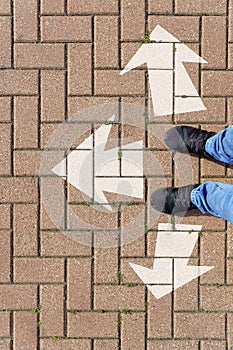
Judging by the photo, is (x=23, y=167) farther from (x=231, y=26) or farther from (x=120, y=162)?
(x=231, y=26)

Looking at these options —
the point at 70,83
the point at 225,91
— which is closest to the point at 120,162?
the point at 70,83

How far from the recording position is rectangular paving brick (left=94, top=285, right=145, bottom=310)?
336 cm

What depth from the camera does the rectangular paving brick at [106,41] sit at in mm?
3301

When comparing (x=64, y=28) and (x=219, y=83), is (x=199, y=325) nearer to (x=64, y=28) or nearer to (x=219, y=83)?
Answer: (x=219, y=83)

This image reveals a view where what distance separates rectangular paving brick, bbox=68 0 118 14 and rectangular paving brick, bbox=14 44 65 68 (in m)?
0.27

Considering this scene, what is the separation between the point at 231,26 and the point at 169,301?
198 centimetres

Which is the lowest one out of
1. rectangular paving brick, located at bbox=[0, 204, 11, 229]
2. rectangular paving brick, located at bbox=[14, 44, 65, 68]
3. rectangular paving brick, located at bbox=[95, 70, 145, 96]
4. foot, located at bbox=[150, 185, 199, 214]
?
rectangular paving brick, located at bbox=[0, 204, 11, 229]

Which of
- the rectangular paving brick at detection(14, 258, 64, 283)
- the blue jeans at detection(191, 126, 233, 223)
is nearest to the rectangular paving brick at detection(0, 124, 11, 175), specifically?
the rectangular paving brick at detection(14, 258, 64, 283)

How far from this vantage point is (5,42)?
3.29 m

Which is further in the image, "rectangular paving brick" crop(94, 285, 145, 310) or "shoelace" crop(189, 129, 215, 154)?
"rectangular paving brick" crop(94, 285, 145, 310)

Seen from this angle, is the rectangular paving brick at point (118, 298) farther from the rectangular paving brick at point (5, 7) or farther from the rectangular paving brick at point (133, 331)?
the rectangular paving brick at point (5, 7)

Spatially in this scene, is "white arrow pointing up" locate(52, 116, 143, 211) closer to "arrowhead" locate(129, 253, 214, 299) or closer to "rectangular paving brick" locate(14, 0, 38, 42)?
"arrowhead" locate(129, 253, 214, 299)

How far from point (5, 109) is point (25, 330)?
1563mm

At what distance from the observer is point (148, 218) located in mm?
3359
